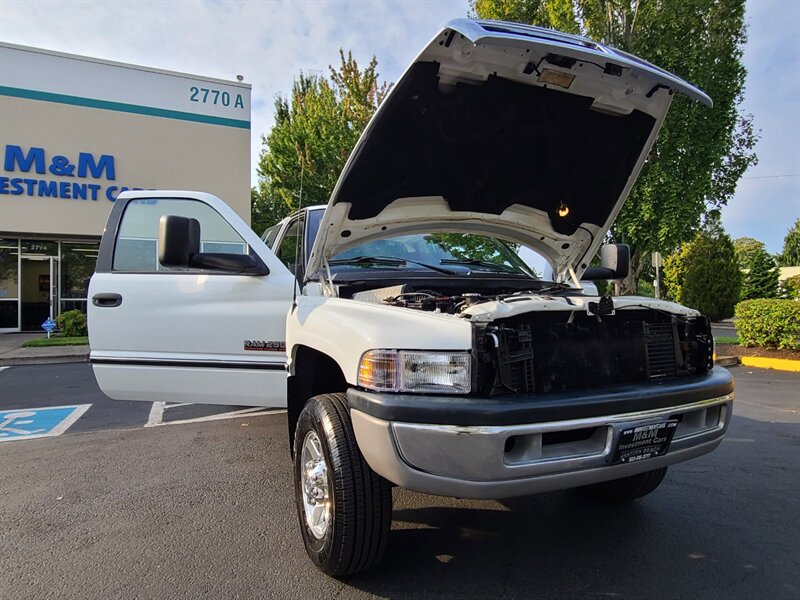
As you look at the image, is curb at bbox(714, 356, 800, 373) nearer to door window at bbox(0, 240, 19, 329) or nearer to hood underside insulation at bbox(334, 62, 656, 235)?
hood underside insulation at bbox(334, 62, 656, 235)

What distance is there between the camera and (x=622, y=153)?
11.1 feet

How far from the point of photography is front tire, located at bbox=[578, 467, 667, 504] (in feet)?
10.3

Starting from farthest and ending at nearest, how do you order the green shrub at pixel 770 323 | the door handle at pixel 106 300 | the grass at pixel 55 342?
the grass at pixel 55 342
the green shrub at pixel 770 323
the door handle at pixel 106 300

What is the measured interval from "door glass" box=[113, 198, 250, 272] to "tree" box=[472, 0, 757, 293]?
10.2m

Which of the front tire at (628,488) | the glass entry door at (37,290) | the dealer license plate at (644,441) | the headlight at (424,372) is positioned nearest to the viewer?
the headlight at (424,372)

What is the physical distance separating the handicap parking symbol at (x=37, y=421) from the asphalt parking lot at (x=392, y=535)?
0.54m

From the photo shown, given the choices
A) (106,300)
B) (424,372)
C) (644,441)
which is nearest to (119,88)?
(106,300)

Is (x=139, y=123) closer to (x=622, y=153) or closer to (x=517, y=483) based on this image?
(x=622, y=153)

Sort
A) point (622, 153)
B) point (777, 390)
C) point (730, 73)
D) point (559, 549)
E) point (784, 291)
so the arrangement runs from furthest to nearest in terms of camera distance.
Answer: point (784, 291), point (730, 73), point (777, 390), point (622, 153), point (559, 549)

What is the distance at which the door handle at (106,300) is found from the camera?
346 centimetres

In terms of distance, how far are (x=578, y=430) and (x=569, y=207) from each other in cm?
197

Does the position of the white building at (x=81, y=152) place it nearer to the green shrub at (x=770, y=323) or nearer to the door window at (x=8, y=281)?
the door window at (x=8, y=281)

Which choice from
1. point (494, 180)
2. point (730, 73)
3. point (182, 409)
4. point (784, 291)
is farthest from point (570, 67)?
point (784, 291)

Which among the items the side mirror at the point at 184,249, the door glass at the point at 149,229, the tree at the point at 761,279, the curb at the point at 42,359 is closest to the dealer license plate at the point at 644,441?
the side mirror at the point at 184,249
